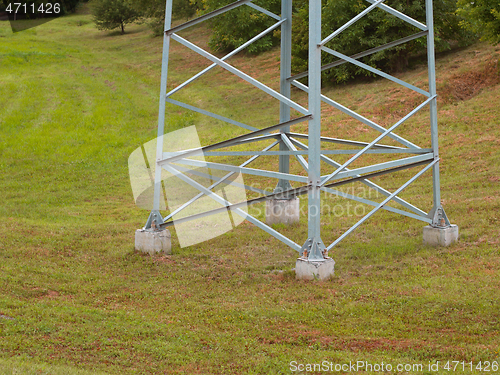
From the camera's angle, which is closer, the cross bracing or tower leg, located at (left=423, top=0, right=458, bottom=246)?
the cross bracing

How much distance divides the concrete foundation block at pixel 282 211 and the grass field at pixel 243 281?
33 cm

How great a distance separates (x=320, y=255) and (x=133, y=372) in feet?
12.3

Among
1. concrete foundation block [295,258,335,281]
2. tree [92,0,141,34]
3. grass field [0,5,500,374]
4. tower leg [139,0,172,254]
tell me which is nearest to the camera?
grass field [0,5,500,374]

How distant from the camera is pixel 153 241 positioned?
33.1 ft

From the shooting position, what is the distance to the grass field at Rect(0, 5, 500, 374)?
5.97 metres

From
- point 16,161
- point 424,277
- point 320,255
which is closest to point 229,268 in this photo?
point 320,255

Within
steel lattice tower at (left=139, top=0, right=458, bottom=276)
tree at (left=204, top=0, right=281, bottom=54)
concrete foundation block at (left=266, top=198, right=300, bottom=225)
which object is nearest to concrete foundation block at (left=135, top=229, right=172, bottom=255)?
steel lattice tower at (left=139, top=0, right=458, bottom=276)

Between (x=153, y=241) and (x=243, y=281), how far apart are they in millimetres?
2198

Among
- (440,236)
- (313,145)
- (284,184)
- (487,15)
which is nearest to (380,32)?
(487,15)

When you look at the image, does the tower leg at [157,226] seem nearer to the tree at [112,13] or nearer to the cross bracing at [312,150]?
the cross bracing at [312,150]

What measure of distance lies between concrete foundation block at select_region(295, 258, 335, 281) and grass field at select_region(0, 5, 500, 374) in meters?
0.15

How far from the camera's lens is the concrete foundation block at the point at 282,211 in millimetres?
12609

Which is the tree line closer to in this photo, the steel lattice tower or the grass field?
the grass field

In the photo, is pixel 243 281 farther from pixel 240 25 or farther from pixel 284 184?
pixel 240 25
